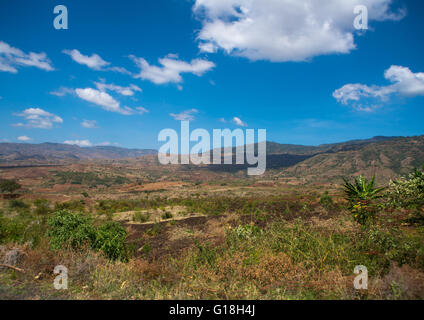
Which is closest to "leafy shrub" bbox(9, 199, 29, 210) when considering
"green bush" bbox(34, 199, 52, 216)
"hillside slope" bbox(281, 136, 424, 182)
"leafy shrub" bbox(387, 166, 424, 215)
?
"green bush" bbox(34, 199, 52, 216)

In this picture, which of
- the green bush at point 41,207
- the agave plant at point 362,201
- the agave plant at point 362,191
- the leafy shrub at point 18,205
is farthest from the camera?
the leafy shrub at point 18,205

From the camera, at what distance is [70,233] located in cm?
642

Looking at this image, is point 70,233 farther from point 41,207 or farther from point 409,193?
point 41,207

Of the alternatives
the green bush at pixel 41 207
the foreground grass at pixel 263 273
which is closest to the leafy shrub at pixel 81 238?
the foreground grass at pixel 263 273

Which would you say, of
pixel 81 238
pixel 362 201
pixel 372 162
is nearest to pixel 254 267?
pixel 81 238

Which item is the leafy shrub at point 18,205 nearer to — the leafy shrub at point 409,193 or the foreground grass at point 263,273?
the foreground grass at point 263,273

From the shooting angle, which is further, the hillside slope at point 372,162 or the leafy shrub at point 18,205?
the hillside slope at point 372,162

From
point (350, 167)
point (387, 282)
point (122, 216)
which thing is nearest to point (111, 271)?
point (387, 282)

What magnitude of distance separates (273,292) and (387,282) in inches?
73.2

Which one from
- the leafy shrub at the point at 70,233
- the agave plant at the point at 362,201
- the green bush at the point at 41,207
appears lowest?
the green bush at the point at 41,207

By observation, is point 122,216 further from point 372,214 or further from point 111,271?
point 372,214

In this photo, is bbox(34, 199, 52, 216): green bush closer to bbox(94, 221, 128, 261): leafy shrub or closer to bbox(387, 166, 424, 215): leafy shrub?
bbox(94, 221, 128, 261): leafy shrub

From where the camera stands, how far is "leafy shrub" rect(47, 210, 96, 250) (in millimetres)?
6075

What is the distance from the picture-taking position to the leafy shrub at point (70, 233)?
239 inches
